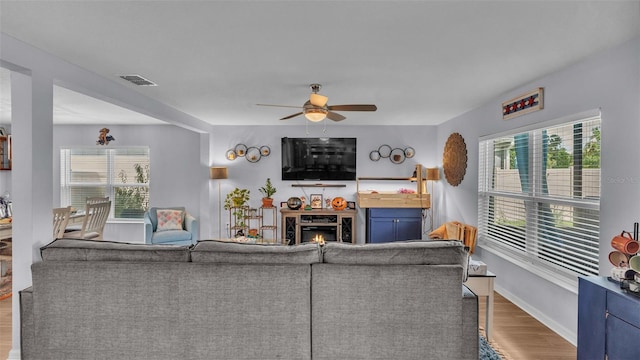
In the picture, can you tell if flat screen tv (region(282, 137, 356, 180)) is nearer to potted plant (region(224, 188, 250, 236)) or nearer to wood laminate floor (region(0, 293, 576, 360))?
potted plant (region(224, 188, 250, 236))

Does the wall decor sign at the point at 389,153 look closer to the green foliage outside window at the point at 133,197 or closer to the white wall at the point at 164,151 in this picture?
the white wall at the point at 164,151

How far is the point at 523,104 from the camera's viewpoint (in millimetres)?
3395

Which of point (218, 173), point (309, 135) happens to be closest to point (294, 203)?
point (309, 135)

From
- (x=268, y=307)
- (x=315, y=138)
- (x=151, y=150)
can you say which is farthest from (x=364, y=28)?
(x=151, y=150)

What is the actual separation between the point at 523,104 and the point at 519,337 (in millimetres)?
2232

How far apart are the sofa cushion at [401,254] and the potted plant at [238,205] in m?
4.10

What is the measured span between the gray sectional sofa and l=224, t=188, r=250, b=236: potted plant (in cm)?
384

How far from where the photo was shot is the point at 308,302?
6.56 ft

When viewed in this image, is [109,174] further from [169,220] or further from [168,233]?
[168,233]

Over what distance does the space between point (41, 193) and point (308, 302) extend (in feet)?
7.29

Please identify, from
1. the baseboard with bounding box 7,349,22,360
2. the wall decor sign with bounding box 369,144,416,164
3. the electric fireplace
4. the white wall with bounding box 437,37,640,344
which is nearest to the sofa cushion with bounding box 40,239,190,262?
the baseboard with bounding box 7,349,22,360

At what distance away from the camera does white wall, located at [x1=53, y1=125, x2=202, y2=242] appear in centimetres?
617

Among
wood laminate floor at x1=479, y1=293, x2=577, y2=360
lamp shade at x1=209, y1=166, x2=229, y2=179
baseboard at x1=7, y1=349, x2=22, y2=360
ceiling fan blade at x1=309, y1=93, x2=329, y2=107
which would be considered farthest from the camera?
lamp shade at x1=209, y1=166, x2=229, y2=179

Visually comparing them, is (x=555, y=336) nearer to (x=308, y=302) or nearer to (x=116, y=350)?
(x=308, y=302)
